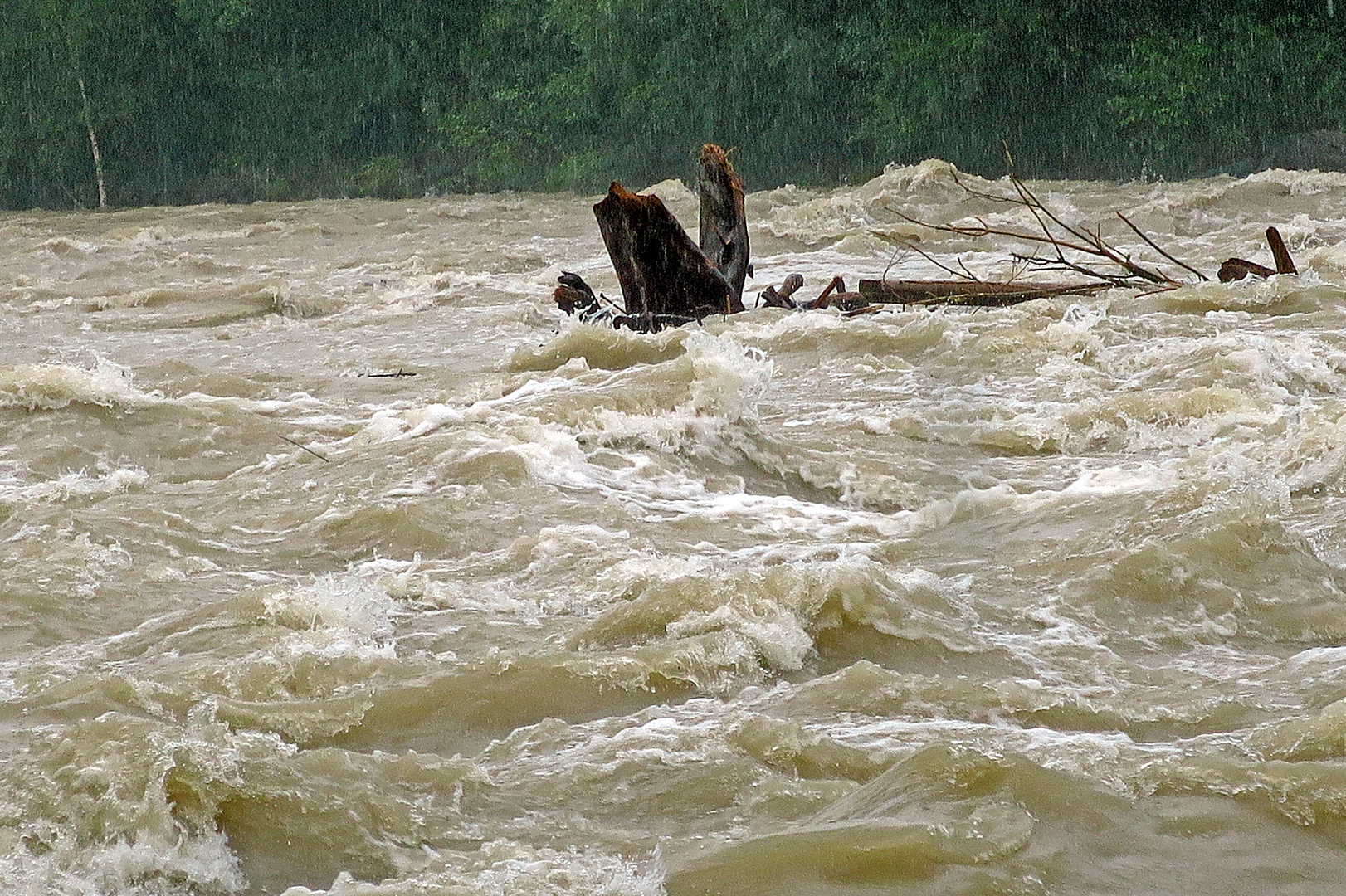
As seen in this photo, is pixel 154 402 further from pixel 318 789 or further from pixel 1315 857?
pixel 1315 857

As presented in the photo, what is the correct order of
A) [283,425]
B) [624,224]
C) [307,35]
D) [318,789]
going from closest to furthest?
[318,789], [283,425], [624,224], [307,35]

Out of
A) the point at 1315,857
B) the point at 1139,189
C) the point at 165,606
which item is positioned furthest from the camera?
the point at 1139,189

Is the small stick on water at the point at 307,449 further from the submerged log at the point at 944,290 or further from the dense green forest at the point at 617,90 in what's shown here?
the dense green forest at the point at 617,90

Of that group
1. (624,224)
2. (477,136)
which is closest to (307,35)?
(477,136)

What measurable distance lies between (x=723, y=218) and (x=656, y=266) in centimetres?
62

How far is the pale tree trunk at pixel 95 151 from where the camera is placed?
32719 millimetres

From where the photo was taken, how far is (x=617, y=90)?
30.1 m

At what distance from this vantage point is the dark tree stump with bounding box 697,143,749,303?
9.64 metres

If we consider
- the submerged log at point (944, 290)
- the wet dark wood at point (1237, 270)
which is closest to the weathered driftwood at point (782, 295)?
the submerged log at point (944, 290)

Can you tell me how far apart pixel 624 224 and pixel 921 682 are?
224 inches

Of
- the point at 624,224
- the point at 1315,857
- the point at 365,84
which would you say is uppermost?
the point at 365,84

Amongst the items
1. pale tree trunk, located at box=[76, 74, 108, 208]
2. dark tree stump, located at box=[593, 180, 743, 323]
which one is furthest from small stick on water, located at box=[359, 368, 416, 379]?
pale tree trunk, located at box=[76, 74, 108, 208]

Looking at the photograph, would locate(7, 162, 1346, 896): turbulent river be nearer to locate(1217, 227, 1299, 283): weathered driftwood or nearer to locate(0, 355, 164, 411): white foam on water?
locate(0, 355, 164, 411): white foam on water

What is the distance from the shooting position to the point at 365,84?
3409 cm
